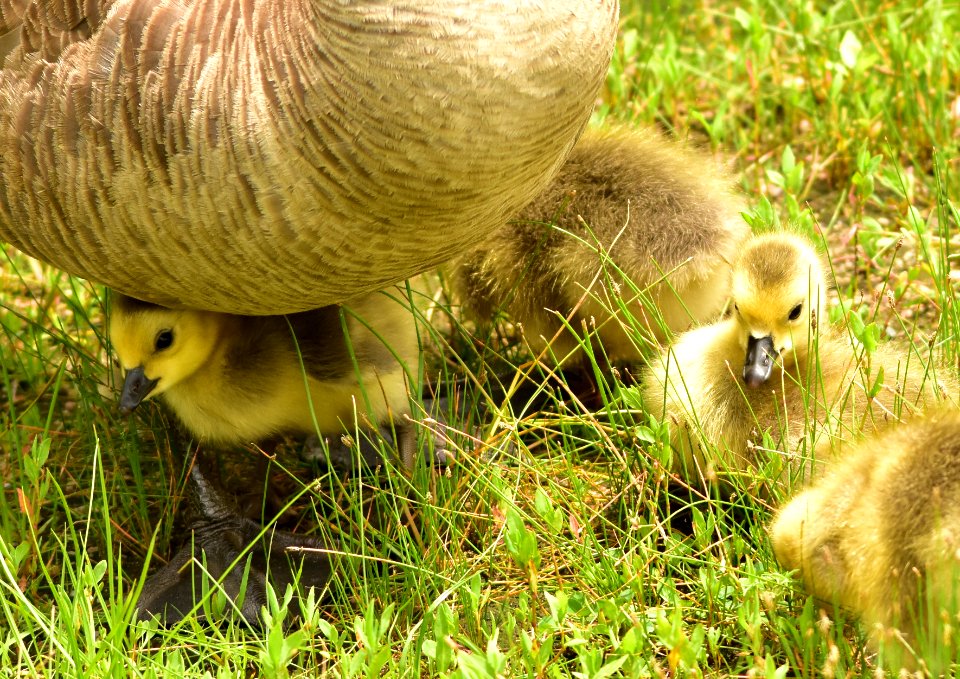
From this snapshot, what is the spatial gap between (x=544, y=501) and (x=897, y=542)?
0.72 meters

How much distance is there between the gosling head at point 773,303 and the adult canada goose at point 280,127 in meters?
0.53

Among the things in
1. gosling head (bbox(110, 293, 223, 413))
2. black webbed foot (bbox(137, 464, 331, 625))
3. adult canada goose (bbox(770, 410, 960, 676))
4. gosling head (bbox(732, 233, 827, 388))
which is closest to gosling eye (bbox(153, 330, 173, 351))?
gosling head (bbox(110, 293, 223, 413))

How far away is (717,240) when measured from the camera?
327 centimetres

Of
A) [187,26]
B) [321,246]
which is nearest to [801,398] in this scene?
[321,246]

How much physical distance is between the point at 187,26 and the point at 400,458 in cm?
116

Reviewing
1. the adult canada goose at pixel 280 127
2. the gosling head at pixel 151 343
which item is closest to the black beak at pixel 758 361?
the adult canada goose at pixel 280 127

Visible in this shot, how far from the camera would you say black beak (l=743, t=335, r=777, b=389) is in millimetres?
2826

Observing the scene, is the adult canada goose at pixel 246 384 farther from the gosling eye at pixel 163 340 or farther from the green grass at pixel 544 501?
the green grass at pixel 544 501

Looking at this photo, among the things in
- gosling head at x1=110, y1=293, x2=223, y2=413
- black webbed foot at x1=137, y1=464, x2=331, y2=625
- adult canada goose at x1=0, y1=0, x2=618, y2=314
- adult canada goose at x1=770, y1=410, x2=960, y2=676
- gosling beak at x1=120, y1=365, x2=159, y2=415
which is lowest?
black webbed foot at x1=137, y1=464, x2=331, y2=625

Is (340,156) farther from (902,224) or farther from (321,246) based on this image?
(902,224)

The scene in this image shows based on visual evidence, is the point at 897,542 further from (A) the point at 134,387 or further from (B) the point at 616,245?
(A) the point at 134,387

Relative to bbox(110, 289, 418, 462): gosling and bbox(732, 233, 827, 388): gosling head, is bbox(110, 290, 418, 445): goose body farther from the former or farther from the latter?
bbox(732, 233, 827, 388): gosling head

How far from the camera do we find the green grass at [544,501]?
2.49 m

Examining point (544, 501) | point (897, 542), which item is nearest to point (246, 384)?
point (544, 501)
